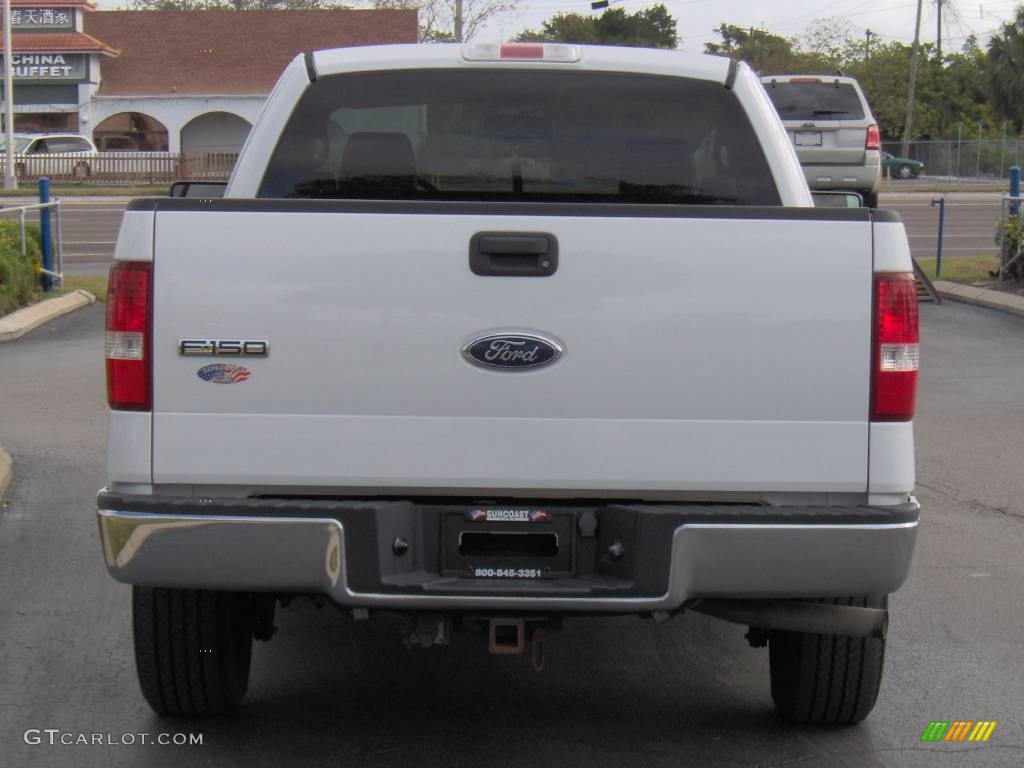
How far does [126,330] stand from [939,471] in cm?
611

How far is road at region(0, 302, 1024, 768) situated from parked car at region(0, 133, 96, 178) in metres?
40.7

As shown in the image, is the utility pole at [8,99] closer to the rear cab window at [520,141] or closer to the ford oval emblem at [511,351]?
the rear cab window at [520,141]

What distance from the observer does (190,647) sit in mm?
4344

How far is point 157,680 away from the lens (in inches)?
174

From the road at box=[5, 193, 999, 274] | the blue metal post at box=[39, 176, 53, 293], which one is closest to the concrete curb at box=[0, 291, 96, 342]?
the blue metal post at box=[39, 176, 53, 293]

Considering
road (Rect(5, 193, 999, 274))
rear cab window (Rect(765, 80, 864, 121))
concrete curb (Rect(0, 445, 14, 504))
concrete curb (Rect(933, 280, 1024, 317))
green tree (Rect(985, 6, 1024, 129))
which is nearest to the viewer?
concrete curb (Rect(0, 445, 14, 504))

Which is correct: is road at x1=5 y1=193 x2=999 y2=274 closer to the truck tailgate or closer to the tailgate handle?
the truck tailgate

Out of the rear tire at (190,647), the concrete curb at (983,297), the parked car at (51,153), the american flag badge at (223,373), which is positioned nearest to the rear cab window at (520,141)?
the american flag badge at (223,373)

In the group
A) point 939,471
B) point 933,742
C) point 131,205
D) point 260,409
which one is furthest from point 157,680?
point 939,471

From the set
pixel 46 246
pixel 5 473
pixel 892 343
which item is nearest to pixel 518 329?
→ pixel 892 343

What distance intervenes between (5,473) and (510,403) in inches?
203

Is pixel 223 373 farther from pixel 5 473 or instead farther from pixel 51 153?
pixel 51 153

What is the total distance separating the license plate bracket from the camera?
152 inches

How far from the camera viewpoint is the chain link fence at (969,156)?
174ft
